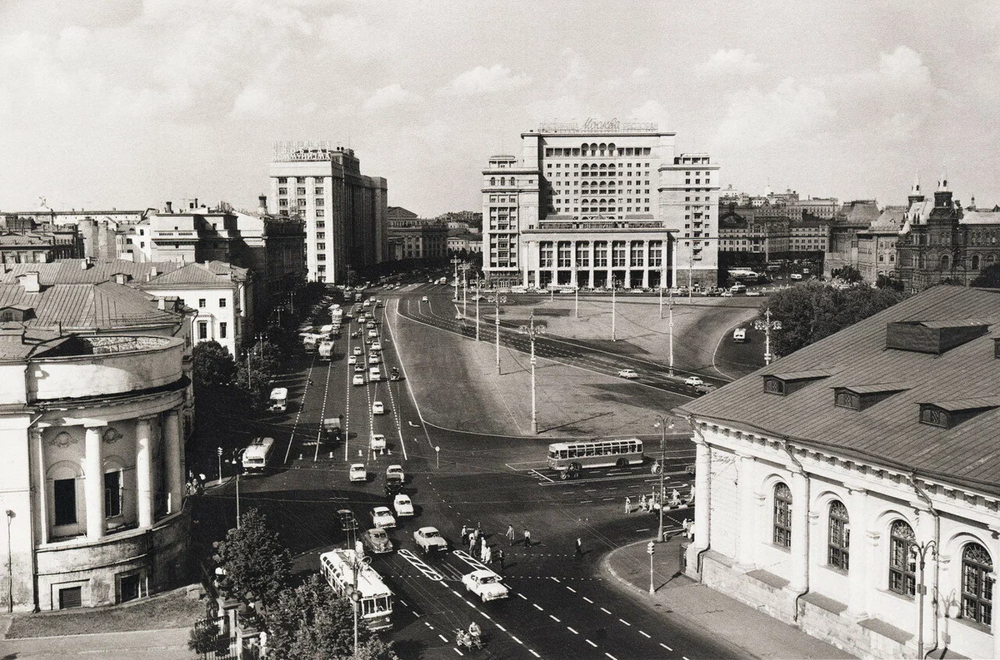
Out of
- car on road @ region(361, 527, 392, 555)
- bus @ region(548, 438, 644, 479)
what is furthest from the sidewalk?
bus @ region(548, 438, 644, 479)

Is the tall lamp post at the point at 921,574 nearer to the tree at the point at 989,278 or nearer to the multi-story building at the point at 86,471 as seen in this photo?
the multi-story building at the point at 86,471

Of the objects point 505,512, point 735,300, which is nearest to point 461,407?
point 505,512

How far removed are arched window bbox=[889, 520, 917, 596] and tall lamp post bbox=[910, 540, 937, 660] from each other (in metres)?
1.12

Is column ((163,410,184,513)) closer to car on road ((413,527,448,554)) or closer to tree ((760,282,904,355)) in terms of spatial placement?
car on road ((413,527,448,554))

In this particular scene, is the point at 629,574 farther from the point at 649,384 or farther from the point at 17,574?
the point at 649,384

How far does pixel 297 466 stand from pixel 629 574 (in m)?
35.1

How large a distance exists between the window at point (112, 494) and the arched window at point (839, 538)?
33.4m

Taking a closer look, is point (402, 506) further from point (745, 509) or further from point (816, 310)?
point (816, 310)

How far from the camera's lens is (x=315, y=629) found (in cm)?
3728

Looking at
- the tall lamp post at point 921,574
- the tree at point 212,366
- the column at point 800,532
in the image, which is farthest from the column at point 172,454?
the tree at point 212,366

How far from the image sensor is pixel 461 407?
102m

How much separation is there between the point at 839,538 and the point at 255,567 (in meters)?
26.3

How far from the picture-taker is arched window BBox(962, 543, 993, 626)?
122 feet

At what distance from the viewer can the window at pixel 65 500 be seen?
45.9m
